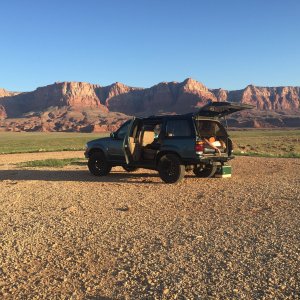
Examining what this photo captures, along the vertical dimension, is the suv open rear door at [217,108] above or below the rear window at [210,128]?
above

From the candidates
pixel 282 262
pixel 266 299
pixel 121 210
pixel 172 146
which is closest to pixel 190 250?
pixel 282 262

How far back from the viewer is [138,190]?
10906mm

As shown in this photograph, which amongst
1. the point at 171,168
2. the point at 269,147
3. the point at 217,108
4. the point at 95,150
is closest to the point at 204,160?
the point at 171,168

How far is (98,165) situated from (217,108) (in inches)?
176

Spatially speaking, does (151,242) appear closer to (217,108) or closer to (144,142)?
(217,108)

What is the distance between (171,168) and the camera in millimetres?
11914

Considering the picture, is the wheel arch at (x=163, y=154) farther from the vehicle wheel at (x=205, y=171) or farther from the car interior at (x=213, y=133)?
the vehicle wheel at (x=205, y=171)

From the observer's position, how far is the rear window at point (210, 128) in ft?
40.5

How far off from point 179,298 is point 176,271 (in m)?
0.69

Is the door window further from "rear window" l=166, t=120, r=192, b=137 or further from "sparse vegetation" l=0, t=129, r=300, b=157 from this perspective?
"sparse vegetation" l=0, t=129, r=300, b=157

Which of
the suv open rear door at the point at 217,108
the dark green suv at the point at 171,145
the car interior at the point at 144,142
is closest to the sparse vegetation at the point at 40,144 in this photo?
the dark green suv at the point at 171,145

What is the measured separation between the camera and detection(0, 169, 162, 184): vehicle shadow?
13211 mm

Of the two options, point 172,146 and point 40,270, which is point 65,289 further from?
point 172,146

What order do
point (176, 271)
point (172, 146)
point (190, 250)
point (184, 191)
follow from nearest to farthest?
point (176, 271)
point (190, 250)
point (184, 191)
point (172, 146)
